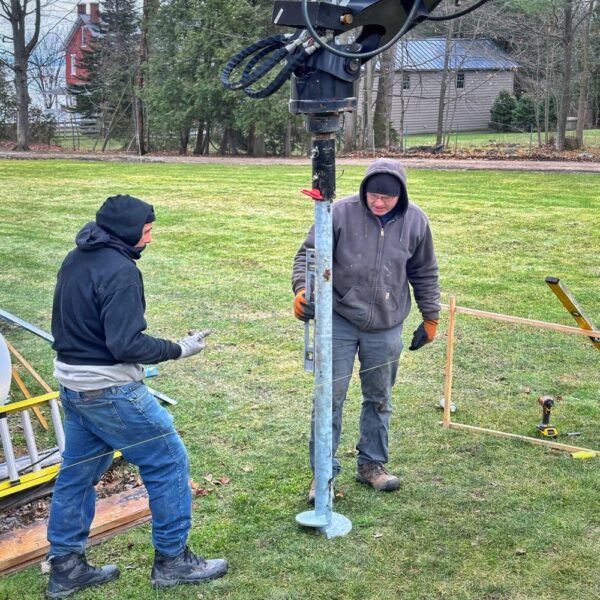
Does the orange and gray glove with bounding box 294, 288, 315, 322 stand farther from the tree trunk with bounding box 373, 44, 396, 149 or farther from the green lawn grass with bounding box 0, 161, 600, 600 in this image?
the tree trunk with bounding box 373, 44, 396, 149

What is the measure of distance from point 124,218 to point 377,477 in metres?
2.12

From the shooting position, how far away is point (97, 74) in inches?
1366

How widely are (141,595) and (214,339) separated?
399 centimetres

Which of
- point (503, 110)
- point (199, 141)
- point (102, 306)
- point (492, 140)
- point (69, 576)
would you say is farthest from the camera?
point (503, 110)

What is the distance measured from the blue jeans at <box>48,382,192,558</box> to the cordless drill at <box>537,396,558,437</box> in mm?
2620

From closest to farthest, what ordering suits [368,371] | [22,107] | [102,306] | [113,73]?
[102,306] → [368,371] → [22,107] → [113,73]

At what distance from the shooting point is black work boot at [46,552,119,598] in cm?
357

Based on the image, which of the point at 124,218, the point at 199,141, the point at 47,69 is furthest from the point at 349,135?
the point at 124,218

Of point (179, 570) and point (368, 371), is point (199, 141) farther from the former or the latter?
Answer: point (179, 570)

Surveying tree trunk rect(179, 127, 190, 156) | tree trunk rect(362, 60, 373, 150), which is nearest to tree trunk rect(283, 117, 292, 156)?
tree trunk rect(362, 60, 373, 150)

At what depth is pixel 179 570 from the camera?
363 cm

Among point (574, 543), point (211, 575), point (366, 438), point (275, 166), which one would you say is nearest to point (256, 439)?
point (366, 438)

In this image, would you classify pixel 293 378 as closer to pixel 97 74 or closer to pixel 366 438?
pixel 366 438

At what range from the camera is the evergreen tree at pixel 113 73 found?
1271 inches
